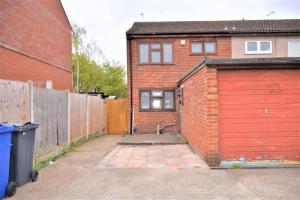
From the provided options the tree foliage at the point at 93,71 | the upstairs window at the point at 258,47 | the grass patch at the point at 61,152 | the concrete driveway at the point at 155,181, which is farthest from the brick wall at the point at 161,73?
the tree foliage at the point at 93,71

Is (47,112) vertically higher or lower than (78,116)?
higher

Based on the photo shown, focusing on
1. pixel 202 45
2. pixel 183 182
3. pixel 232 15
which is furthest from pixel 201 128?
pixel 232 15

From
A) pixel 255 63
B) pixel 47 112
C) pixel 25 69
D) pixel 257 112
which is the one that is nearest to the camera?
pixel 255 63

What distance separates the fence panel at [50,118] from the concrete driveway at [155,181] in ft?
2.08

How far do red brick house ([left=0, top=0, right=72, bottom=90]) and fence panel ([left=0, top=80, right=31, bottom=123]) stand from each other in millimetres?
5679

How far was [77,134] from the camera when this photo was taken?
38.5 feet

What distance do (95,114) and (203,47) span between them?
265 inches

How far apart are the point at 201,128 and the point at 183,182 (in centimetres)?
260

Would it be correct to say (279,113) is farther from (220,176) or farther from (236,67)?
(220,176)

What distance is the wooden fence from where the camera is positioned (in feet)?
21.1

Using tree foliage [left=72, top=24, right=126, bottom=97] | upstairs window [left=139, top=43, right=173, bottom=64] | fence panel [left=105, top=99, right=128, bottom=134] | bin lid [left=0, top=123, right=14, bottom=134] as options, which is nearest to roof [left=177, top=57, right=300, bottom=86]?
bin lid [left=0, top=123, right=14, bottom=134]

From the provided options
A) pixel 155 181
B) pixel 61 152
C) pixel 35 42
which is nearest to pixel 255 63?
pixel 155 181

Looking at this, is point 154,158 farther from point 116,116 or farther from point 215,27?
point 215,27

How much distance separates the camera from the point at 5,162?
5.11 metres
